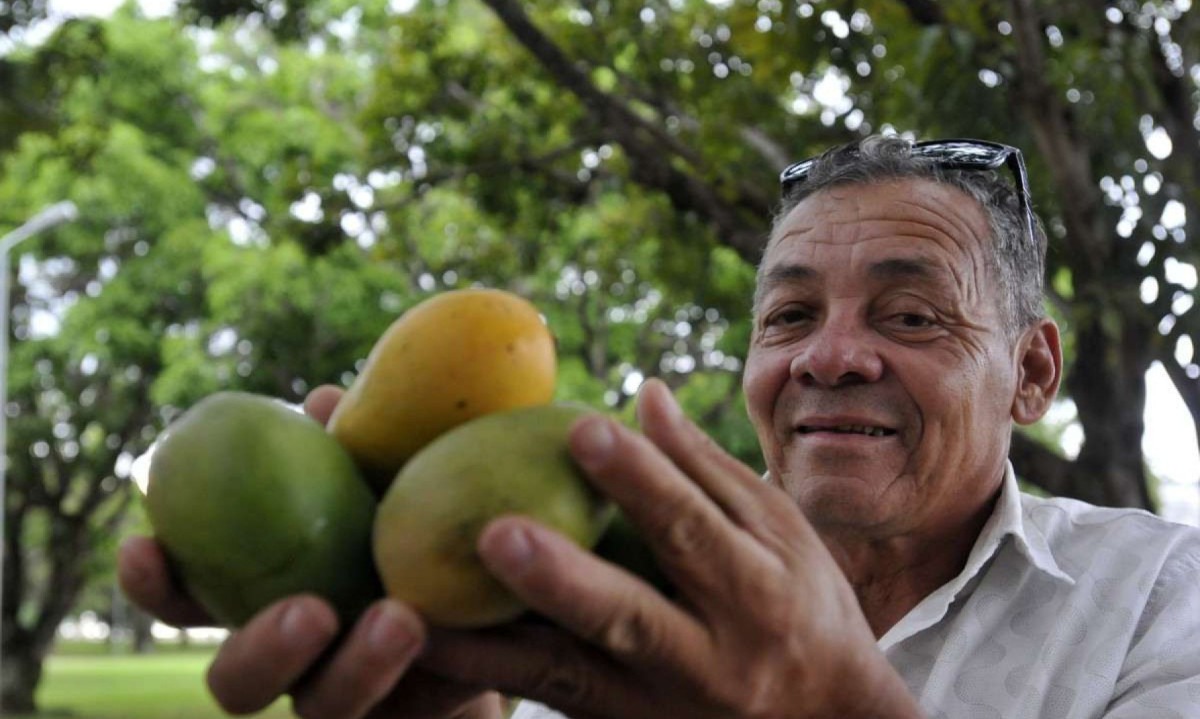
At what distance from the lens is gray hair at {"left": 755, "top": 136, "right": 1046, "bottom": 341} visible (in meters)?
2.62

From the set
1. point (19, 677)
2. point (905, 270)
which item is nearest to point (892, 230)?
point (905, 270)

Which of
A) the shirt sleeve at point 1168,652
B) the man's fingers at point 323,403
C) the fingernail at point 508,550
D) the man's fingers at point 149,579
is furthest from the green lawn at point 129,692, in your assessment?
the fingernail at point 508,550

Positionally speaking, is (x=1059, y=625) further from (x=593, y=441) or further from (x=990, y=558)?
(x=593, y=441)

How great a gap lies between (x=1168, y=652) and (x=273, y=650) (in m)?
1.55

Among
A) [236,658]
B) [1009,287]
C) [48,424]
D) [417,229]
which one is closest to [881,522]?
[1009,287]

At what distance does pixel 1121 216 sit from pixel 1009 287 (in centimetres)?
404

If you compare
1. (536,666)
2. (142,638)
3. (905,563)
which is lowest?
(142,638)

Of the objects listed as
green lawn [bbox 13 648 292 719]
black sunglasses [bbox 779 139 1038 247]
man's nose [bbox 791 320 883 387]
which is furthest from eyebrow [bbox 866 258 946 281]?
green lawn [bbox 13 648 292 719]

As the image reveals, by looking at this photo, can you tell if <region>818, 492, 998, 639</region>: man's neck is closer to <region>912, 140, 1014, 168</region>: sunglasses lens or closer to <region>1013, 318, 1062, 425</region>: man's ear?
<region>1013, 318, 1062, 425</region>: man's ear

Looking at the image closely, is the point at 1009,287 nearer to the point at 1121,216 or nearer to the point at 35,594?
the point at 1121,216

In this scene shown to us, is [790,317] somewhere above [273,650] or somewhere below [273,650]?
below

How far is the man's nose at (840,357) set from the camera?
242 cm

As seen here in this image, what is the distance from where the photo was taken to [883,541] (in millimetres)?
2564

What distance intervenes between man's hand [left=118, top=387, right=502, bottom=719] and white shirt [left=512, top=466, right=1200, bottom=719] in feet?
4.04
